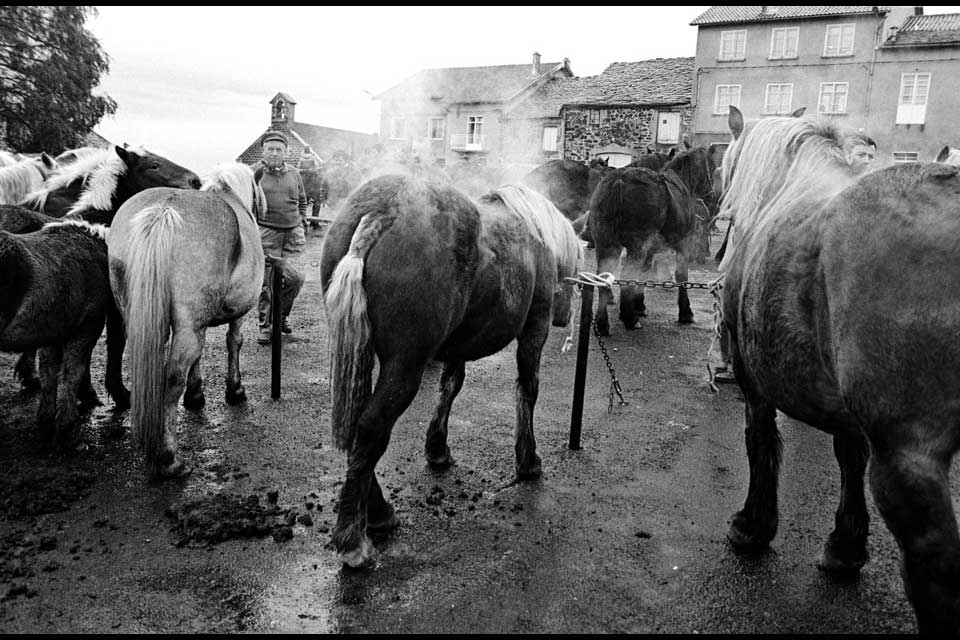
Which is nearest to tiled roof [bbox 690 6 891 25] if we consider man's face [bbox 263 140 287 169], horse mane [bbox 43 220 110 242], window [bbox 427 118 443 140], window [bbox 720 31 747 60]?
window [bbox 720 31 747 60]

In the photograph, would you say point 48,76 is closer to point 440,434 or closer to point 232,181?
point 232,181

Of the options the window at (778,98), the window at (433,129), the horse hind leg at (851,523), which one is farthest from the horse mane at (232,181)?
the window at (778,98)

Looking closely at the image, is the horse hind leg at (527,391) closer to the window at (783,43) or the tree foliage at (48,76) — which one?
the tree foliage at (48,76)

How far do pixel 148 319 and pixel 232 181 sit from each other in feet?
7.56

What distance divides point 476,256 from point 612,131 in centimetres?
3417

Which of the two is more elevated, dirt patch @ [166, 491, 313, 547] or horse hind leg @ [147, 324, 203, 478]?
horse hind leg @ [147, 324, 203, 478]

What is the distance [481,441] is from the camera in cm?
505

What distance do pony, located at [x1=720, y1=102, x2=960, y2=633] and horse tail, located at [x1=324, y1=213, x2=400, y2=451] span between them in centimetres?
183

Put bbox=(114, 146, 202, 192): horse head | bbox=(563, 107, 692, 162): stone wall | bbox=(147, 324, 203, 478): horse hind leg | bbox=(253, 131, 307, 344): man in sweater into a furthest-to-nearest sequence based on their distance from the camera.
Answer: bbox=(563, 107, 692, 162): stone wall, bbox=(253, 131, 307, 344): man in sweater, bbox=(114, 146, 202, 192): horse head, bbox=(147, 324, 203, 478): horse hind leg

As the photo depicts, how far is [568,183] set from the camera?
Answer: 12805 millimetres

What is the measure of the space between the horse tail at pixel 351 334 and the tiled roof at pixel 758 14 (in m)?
34.4

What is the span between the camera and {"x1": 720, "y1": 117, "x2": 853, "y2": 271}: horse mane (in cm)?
325

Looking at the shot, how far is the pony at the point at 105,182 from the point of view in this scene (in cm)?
519

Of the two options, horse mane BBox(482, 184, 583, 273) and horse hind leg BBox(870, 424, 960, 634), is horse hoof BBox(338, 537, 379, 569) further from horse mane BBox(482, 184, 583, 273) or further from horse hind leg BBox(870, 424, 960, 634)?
horse hind leg BBox(870, 424, 960, 634)
